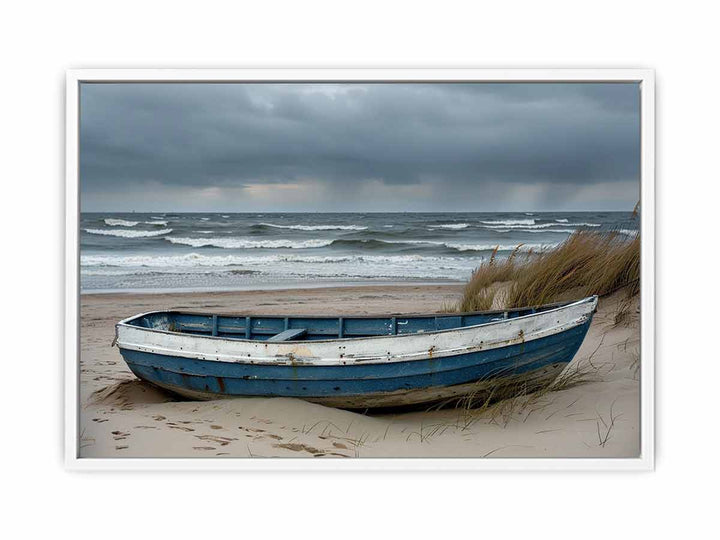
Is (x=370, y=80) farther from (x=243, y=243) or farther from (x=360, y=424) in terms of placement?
(x=243, y=243)

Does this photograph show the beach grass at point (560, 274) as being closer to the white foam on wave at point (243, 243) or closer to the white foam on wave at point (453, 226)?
the white foam on wave at point (453, 226)

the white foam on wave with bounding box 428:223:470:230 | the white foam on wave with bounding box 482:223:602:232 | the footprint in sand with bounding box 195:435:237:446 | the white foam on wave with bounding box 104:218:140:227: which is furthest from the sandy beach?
the white foam on wave with bounding box 428:223:470:230

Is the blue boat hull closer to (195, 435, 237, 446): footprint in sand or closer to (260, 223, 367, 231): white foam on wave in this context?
(195, 435, 237, 446): footprint in sand

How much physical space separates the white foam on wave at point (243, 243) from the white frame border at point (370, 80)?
2909mm

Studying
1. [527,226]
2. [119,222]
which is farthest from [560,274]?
[119,222]

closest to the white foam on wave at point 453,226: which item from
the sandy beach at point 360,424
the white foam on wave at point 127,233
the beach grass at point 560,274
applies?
the beach grass at point 560,274

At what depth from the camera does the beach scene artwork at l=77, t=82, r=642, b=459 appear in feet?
10.4

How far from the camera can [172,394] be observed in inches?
147

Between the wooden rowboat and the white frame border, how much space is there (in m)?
0.42
